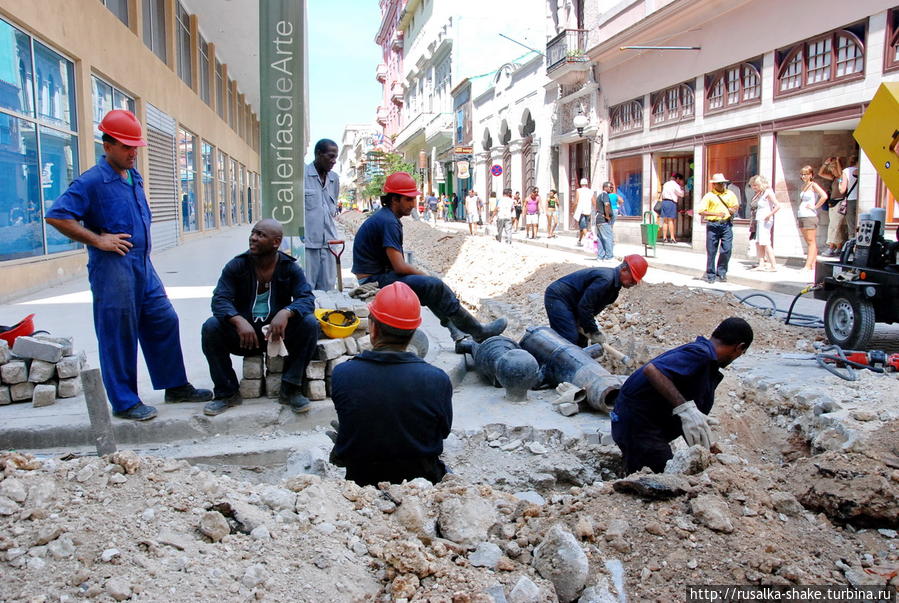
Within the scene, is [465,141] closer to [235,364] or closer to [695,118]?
[695,118]

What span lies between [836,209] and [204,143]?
1934 centimetres

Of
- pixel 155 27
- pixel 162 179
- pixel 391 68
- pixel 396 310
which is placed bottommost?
pixel 396 310

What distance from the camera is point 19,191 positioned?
369 inches

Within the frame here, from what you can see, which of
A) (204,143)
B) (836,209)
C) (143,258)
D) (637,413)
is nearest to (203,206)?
(204,143)

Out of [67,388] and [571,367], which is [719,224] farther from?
[67,388]

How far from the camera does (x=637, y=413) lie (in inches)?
154

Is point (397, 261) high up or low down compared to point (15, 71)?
down

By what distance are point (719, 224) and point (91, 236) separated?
1020cm

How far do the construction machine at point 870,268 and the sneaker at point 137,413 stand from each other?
622cm

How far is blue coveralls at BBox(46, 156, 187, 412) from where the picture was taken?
416cm

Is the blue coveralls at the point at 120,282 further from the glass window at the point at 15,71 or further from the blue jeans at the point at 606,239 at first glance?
the blue jeans at the point at 606,239

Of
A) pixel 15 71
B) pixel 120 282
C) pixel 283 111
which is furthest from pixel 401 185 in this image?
pixel 15 71

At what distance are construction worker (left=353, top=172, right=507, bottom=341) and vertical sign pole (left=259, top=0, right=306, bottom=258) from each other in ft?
3.01

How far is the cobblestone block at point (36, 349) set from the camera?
14.8 feet
